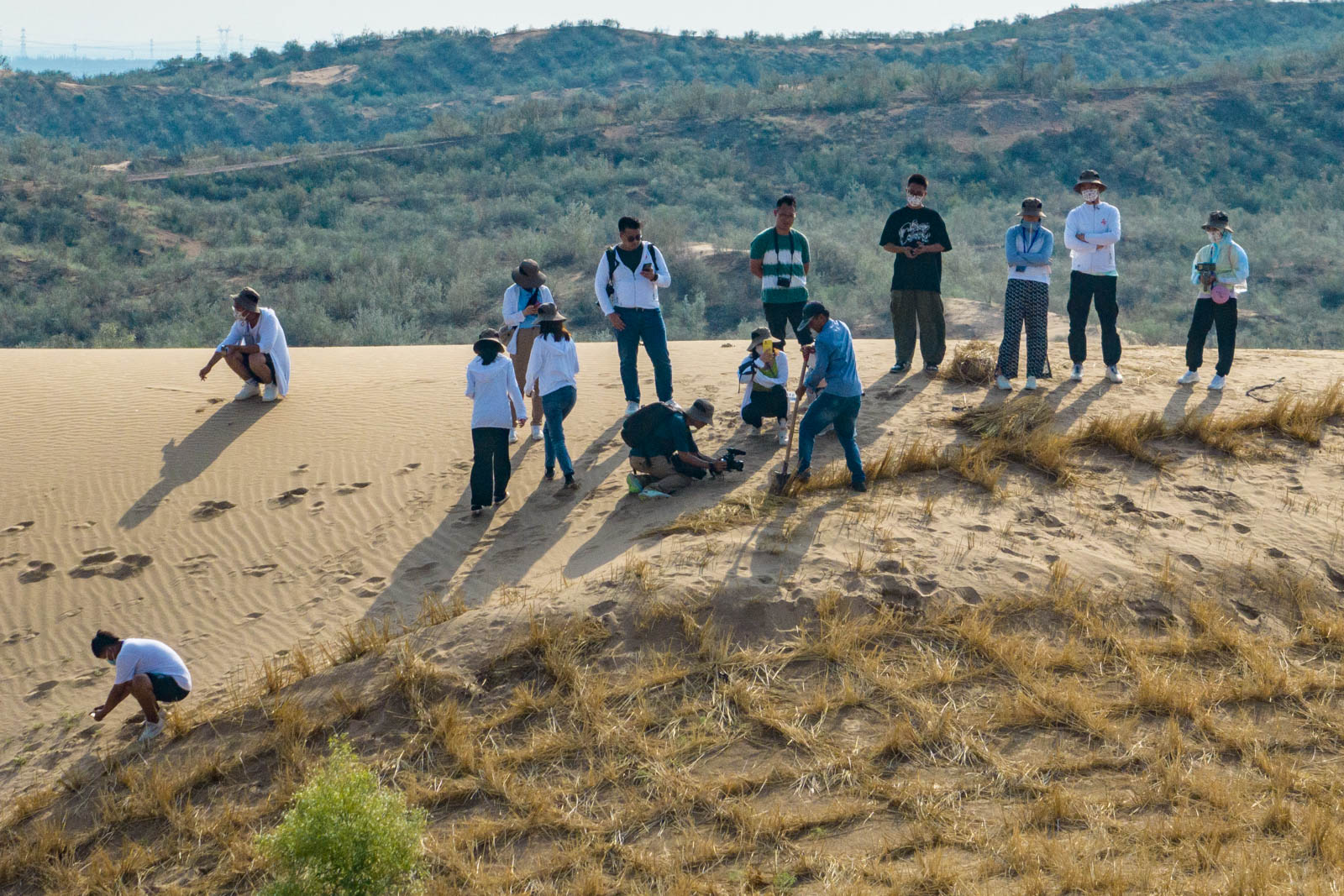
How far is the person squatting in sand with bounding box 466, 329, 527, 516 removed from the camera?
27.0 ft

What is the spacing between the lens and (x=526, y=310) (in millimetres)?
9617

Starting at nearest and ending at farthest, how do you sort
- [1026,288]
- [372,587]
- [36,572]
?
[372,587] < [36,572] < [1026,288]

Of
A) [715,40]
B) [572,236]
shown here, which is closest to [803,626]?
[572,236]

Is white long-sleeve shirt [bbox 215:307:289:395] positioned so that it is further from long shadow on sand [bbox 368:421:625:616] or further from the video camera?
the video camera

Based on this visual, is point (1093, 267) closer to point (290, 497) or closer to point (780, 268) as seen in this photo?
point (780, 268)

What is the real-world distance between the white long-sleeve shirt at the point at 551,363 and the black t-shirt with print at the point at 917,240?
3.21 meters

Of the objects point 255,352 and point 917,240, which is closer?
point 917,240

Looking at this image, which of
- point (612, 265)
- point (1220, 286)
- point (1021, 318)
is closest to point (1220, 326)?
point (1220, 286)

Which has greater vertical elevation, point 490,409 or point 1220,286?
point 1220,286

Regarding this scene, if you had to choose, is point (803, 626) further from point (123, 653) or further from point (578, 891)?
point (123, 653)

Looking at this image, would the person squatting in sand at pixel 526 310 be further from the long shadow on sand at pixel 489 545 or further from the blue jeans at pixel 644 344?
the long shadow on sand at pixel 489 545

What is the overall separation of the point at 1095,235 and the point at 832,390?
145 inches

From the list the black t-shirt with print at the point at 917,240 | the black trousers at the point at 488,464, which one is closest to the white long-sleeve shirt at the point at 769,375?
the black t-shirt with print at the point at 917,240

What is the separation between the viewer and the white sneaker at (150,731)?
6.21 meters
